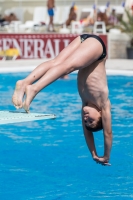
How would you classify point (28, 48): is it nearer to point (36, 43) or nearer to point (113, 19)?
point (36, 43)

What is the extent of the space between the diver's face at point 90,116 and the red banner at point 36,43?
12.1 meters

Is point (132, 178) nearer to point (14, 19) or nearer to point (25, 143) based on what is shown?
point (25, 143)

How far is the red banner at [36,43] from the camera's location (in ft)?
59.7

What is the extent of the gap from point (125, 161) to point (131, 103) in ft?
14.3

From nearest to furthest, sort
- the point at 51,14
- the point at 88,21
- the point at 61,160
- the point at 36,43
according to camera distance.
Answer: the point at 61,160, the point at 36,43, the point at 51,14, the point at 88,21

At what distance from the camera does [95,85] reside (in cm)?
623

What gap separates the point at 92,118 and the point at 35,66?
34.5ft

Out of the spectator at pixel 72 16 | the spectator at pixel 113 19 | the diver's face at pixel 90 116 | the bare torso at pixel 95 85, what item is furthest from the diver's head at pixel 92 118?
the spectator at pixel 72 16

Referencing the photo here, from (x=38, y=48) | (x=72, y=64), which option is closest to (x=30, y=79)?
(x=72, y=64)

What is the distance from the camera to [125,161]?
337 inches

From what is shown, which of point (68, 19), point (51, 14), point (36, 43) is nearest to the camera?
point (36, 43)

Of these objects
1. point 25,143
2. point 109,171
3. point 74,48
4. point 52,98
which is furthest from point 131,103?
point 74,48

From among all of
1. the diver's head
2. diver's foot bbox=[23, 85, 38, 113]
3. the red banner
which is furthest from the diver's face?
the red banner

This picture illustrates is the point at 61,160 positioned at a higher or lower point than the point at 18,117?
lower
